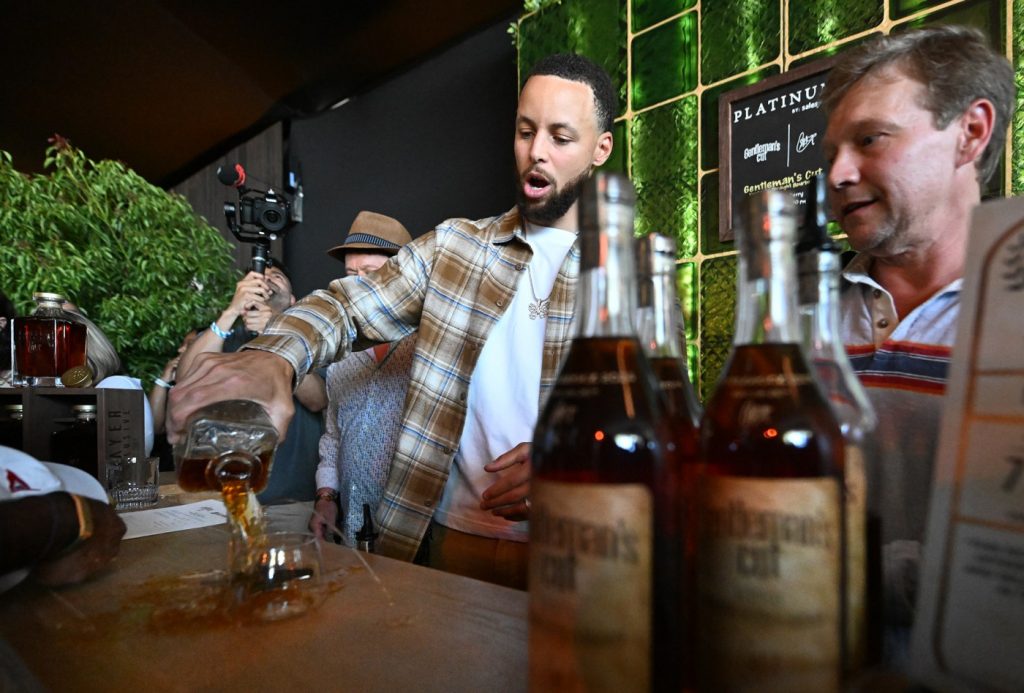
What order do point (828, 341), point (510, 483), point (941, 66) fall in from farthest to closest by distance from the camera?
point (941, 66) → point (510, 483) → point (828, 341)


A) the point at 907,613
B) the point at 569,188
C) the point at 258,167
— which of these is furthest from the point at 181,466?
the point at 258,167

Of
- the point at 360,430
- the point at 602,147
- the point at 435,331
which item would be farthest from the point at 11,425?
the point at 602,147

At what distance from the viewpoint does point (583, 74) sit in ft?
5.06

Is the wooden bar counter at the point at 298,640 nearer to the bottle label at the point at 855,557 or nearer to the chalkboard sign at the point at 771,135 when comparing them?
the bottle label at the point at 855,557

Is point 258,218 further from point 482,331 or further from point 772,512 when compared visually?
point 772,512

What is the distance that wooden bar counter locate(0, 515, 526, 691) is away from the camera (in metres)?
0.55

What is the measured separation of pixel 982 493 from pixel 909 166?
90 cm

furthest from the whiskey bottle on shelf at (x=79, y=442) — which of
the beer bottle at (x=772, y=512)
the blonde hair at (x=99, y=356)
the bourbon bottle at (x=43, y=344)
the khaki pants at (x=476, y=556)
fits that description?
the beer bottle at (x=772, y=512)

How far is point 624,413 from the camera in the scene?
1.15ft

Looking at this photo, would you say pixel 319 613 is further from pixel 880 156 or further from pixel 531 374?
pixel 880 156

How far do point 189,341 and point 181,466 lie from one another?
2.52 m

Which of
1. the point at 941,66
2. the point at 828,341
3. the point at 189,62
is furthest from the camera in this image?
the point at 189,62

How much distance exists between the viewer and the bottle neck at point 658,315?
0.47 meters

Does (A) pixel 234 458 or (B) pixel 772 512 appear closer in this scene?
(B) pixel 772 512
